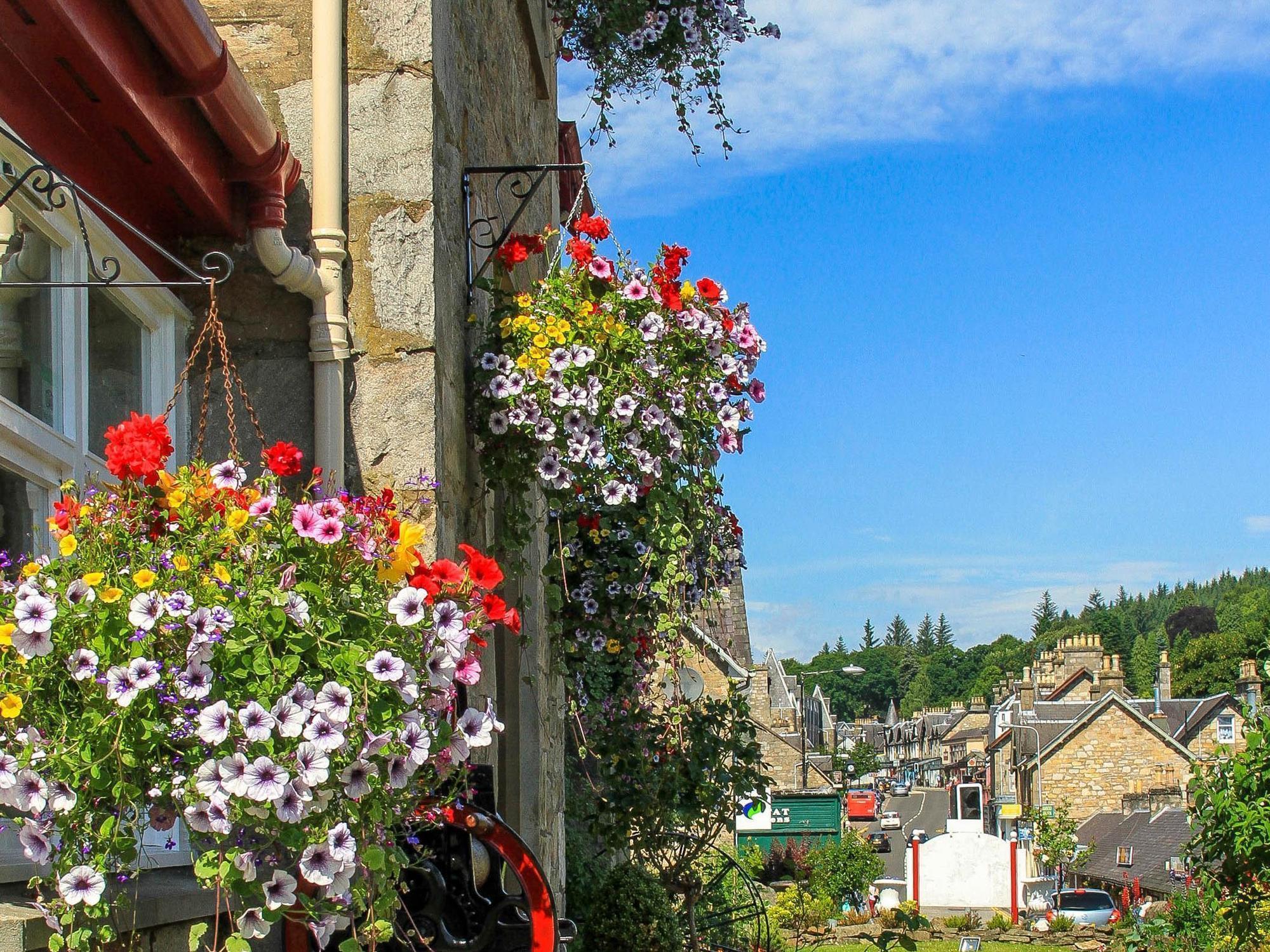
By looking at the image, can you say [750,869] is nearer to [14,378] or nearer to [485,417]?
[485,417]

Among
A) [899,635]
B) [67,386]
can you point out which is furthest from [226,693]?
[899,635]

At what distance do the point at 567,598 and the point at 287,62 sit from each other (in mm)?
3130

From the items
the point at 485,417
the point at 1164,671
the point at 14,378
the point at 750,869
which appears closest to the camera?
the point at 14,378

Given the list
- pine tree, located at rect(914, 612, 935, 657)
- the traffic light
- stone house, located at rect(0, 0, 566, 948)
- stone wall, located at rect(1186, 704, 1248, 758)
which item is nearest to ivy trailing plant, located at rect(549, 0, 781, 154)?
stone house, located at rect(0, 0, 566, 948)

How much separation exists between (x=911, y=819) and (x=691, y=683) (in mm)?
80860

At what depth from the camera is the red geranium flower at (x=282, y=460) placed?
255 cm

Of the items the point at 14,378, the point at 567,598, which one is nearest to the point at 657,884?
the point at 567,598

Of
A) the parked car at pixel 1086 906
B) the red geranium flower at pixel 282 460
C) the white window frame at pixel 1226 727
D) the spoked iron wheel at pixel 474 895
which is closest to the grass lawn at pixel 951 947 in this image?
the parked car at pixel 1086 906

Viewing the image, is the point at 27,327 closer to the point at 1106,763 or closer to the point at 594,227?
the point at 594,227

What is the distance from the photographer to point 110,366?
3186 mm

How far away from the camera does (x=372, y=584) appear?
7.84 feet

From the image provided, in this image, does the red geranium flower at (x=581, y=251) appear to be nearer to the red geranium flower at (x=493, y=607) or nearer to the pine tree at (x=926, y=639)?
the red geranium flower at (x=493, y=607)

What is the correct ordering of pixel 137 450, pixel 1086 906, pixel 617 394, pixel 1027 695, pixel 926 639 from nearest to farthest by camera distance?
1. pixel 137 450
2. pixel 617 394
3. pixel 1086 906
4. pixel 1027 695
5. pixel 926 639

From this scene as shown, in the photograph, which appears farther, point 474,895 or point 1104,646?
point 1104,646
